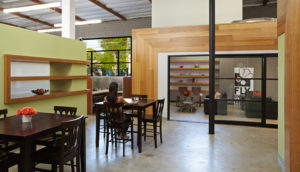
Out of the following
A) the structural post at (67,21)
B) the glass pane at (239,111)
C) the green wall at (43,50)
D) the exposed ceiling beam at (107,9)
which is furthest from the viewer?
the exposed ceiling beam at (107,9)

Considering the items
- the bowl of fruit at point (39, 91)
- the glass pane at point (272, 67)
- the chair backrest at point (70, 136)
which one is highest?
the glass pane at point (272, 67)

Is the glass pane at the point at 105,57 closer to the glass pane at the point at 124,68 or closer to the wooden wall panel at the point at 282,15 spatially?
the glass pane at the point at 124,68

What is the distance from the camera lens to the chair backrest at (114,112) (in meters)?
4.07

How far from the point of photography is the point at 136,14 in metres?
10.6

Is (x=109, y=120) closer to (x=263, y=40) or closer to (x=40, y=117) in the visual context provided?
(x=40, y=117)

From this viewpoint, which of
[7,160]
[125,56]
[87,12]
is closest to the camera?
[7,160]

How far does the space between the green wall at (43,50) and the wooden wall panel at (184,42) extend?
6.32ft

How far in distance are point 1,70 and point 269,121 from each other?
6.61 meters

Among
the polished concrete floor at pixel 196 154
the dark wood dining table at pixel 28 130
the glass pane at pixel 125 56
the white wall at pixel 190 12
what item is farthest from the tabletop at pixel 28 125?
the glass pane at pixel 125 56

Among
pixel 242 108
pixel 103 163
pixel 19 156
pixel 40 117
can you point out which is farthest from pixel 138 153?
pixel 242 108

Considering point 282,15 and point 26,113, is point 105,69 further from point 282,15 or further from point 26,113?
point 282,15

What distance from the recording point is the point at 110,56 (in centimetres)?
1183

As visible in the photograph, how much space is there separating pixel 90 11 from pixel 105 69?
3090 mm

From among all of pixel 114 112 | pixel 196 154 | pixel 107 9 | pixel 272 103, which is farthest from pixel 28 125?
pixel 107 9
